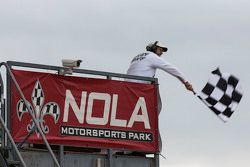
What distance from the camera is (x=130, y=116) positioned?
62.8ft

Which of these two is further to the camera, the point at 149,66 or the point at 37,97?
the point at 149,66

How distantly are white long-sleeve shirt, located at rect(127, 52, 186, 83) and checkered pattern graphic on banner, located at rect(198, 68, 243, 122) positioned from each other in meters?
0.78

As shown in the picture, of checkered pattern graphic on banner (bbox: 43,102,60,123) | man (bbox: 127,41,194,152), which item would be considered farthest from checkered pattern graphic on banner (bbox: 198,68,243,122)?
checkered pattern graphic on banner (bbox: 43,102,60,123)

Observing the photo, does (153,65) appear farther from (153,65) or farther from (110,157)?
(110,157)

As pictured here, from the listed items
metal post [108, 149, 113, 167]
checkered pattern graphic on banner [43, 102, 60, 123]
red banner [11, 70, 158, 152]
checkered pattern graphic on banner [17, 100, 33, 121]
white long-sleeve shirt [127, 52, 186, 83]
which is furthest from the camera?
white long-sleeve shirt [127, 52, 186, 83]

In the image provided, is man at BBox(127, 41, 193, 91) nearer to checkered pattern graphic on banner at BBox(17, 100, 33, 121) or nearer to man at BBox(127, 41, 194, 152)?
man at BBox(127, 41, 194, 152)

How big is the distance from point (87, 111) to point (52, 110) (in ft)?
2.43

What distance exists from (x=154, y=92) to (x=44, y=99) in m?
2.47

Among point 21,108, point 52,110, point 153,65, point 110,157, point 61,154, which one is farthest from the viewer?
point 153,65

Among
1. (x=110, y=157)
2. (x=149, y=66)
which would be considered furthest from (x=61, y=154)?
→ (x=149, y=66)

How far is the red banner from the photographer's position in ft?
59.1

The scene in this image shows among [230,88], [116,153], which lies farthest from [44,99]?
[230,88]

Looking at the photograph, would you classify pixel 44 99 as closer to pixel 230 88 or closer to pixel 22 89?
pixel 22 89

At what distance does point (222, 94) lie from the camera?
2031 centimetres
